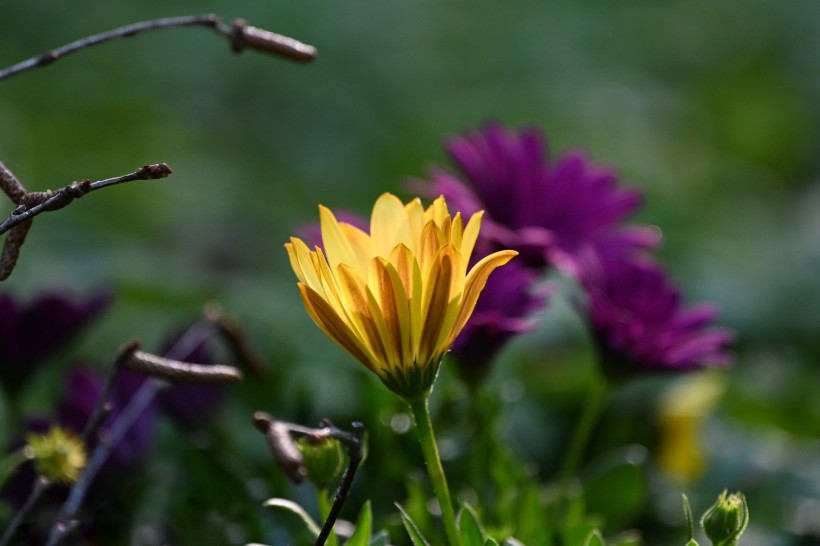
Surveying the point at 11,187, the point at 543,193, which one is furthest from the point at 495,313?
the point at 11,187

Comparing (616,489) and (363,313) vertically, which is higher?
(363,313)

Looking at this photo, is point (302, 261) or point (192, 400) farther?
point (192, 400)

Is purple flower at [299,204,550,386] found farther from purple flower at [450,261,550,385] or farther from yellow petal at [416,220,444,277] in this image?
yellow petal at [416,220,444,277]

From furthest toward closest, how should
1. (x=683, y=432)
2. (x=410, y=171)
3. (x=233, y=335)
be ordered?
(x=410, y=171) → (x=683, y=432) → (x=233, y=335)

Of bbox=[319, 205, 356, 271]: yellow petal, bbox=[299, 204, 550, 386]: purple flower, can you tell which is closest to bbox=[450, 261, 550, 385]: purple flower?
bbox=[299, 204, 550, 386]: purple flower

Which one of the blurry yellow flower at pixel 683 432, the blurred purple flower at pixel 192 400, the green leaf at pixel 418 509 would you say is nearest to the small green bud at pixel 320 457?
the green leaf at pixel 418 509

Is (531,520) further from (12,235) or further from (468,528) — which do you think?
(12,235)
